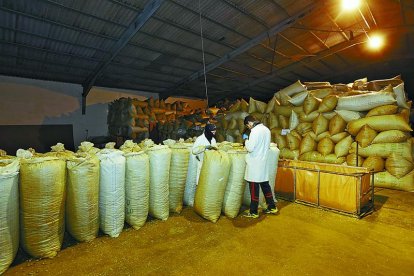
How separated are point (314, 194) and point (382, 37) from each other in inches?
293

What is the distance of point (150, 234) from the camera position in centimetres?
272

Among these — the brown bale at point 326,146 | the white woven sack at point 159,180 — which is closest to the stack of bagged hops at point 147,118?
the brown bale at point 326,146

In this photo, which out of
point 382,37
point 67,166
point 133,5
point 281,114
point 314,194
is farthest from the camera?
point 382,37

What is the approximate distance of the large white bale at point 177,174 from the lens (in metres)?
3.20

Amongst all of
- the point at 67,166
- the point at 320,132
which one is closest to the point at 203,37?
the point at 320,132

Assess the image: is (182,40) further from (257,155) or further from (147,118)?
(257,155)

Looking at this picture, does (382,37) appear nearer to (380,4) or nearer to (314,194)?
(380,4)

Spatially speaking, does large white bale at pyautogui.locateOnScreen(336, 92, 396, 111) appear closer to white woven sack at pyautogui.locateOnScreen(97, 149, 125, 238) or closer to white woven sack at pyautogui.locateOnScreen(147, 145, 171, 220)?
white woven sack at pyautogui.locateOnScreen(147, 145, 171, 220)

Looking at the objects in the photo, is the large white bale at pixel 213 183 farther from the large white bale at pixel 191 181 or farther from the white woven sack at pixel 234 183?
the large white bale at pixel 191 181

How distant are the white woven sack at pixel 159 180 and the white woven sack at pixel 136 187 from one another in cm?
13

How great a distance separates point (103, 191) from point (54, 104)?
6977 millimetres

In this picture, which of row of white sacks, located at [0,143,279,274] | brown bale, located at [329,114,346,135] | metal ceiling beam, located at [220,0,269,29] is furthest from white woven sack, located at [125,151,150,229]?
metal ceiling beam, located at [220,0,269,29]

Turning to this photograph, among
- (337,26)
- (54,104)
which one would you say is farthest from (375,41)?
(54,104)

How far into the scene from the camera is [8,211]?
1990 millimetres
